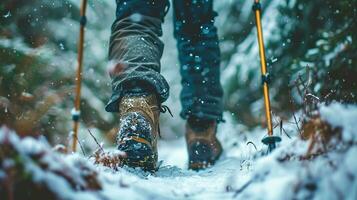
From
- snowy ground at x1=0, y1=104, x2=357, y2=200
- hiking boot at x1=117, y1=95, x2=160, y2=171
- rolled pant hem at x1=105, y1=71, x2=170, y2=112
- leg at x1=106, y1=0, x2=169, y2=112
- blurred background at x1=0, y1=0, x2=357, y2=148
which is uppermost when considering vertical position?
blurred background at x1=0, y1=0, x2=357, y2=148

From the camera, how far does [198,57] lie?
11.2 feet

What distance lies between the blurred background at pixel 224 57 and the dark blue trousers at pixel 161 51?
782 mm

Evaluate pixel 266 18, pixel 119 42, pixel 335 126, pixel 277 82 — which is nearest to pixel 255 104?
pixel 277 82

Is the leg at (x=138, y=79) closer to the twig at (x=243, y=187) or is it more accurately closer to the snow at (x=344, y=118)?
the twig at (x=243, y=187)

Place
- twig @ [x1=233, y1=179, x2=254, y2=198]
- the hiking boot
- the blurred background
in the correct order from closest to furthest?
twig @ [x1=233, y1=179, x2=254, y2=198] < the hiking boot < the blurred background

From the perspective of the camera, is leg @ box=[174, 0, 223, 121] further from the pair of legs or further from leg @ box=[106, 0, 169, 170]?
leg @ box=[106, 0, 169, 170]

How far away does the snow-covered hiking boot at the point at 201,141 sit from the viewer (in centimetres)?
325

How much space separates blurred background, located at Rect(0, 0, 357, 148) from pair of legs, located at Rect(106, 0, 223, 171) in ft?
2.53

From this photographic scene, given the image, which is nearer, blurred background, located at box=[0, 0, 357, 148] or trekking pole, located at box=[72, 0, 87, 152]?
trekking pole, located at box=[72, 0, 87, 152]

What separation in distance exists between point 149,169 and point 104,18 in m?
7.43

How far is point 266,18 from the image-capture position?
6445 millimetres

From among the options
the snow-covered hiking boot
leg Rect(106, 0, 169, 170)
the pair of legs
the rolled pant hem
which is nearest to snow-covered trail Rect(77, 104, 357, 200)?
leg Rect(106, 0, 169, 170)

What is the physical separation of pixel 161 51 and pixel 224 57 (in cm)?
529

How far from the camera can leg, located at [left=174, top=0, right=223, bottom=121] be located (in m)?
3.35
